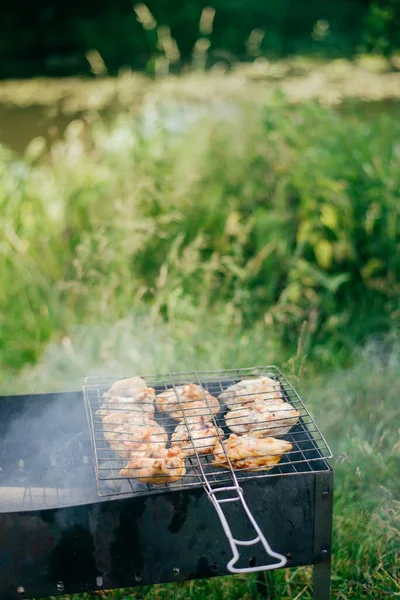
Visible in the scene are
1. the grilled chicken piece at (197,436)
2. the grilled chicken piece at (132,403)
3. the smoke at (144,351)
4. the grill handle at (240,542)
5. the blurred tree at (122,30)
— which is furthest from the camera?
the blurred tree at (122,30)

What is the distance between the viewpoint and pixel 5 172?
5172 mm

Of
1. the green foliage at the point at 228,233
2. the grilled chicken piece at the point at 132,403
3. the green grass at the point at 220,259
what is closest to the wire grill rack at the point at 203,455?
the grilled chicken piece at the point at 132,403

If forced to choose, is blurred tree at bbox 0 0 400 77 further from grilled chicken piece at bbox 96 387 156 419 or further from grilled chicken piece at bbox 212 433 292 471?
grilled chicken piece at bbox 212 433 292 471

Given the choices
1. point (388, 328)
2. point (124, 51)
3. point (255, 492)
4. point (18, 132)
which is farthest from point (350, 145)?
point (124, 51)

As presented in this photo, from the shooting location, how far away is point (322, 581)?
7.73 feet

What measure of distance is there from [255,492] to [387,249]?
282cm

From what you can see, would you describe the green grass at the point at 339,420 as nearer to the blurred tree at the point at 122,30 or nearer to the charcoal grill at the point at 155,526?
the charcoal grill at the point at 155,526

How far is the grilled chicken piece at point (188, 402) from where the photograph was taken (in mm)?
2482

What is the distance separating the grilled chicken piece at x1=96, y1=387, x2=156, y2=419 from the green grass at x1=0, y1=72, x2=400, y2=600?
1.09m

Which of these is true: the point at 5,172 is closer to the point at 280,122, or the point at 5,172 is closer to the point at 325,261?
the point at 280,122

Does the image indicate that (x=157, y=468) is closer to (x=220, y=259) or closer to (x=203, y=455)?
(x=203, y=455)

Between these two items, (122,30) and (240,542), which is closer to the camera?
(240,542)

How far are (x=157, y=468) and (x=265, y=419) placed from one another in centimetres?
46

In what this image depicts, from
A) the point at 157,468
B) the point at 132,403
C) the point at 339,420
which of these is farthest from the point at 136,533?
the point at 339,420
